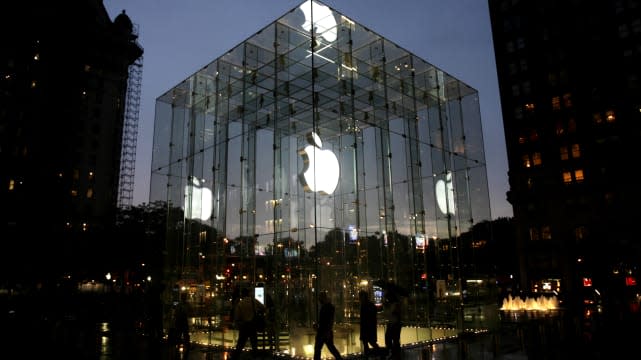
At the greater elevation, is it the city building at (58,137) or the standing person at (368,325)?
the city building at (58,137)

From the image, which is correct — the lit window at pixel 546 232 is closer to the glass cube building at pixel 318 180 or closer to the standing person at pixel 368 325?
the glass cube building at pixel 318 180

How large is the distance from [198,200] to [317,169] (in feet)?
16.0

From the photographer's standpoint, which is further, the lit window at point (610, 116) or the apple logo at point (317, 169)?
the lit window at point (610, 116)

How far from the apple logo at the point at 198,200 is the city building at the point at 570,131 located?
119ft

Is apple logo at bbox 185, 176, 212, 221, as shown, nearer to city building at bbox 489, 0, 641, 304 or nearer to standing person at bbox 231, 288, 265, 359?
standing person at bbox 231, 288, 265, 359

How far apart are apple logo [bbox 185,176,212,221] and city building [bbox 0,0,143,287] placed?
23232 millimetres

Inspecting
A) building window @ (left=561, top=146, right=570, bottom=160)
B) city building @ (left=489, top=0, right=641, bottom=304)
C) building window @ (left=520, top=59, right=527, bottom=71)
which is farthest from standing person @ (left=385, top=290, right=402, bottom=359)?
building window @ (left=520, top=59, right=527, bottom=71)

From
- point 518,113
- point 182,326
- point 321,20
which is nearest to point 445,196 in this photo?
point 321,20

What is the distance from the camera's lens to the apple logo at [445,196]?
49.9ft

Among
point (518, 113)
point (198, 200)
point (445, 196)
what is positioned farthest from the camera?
point (518, 113)

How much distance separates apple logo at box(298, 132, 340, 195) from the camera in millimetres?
11720

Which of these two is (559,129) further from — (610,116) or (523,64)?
(523,64)

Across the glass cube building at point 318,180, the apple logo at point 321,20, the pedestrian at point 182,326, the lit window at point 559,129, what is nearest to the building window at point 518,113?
the lit window at point 559,129

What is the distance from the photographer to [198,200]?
14797 millimetres
